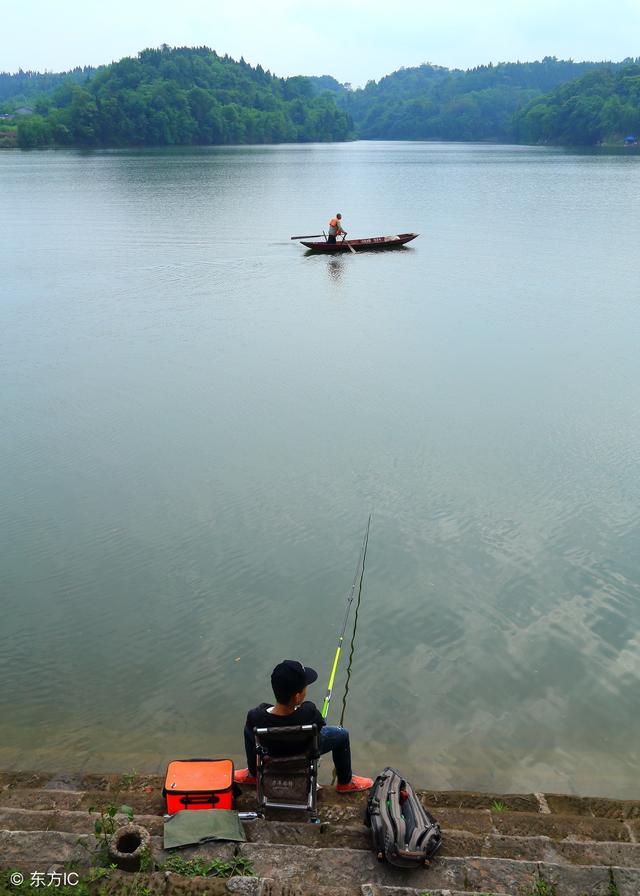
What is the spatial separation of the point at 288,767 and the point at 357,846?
692mm

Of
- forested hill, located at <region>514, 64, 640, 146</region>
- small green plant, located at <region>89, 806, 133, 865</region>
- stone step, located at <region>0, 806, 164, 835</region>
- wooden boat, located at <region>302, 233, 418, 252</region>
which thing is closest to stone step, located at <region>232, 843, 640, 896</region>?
stone step, located at <region>0, 806, 164, 835</region>

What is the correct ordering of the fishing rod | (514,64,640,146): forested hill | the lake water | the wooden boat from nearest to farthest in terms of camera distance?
the fishing rod, the lake water, the wooden boat, (514,64,640,146): forested hill

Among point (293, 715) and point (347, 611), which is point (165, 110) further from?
point (293, 715)

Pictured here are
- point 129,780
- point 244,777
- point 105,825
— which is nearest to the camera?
point 105,825

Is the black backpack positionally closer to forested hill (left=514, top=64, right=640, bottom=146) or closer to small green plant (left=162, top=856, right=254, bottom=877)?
small green plant (left=162, top=856, right=254, bottom=877)

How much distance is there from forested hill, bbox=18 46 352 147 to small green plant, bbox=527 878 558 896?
150340 millimetres

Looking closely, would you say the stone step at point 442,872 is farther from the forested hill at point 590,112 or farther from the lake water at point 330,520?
the forested hill at point 590,112

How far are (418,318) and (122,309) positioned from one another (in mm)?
9308

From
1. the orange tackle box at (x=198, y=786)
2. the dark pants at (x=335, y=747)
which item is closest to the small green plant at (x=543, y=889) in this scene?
the dark pants at (x=335, y=747)

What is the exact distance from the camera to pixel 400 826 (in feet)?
15.4

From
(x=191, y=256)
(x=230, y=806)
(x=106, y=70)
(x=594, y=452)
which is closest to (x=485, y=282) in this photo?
(x=191, y=256)

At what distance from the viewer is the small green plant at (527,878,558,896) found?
14.2ft

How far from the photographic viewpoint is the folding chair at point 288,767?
5.05 meters

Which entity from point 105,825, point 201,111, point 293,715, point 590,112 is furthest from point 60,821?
point 201,111
